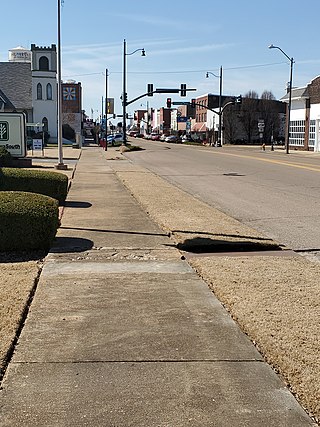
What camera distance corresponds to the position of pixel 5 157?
2002 cm

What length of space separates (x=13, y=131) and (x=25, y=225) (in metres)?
13.9

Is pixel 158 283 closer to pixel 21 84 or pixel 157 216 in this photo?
pixel 157 216

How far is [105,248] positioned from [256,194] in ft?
31.7

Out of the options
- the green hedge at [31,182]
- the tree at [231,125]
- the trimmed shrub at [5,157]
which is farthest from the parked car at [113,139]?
the green hedge at [31,182]

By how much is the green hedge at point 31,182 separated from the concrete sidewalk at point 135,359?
616 cm

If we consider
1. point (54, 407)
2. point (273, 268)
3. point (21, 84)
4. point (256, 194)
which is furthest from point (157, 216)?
point (21, 84)

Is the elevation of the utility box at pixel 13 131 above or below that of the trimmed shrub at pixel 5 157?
above

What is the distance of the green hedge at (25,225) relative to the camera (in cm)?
803

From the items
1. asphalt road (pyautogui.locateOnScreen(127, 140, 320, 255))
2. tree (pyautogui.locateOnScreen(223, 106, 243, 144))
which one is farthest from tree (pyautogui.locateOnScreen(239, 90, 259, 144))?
asphalt road (pyautogui.locateOnScreen(127, 140, 320, 255))

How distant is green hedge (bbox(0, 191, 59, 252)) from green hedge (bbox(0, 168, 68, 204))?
4.87m

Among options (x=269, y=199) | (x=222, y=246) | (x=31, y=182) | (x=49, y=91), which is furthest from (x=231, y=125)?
(x=222, y=246)

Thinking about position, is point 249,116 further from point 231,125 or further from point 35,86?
point 35,86

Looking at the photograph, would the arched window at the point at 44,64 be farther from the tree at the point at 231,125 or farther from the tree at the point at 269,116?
the tree at the point at 269,116

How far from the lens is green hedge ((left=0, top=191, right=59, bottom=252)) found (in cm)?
803
